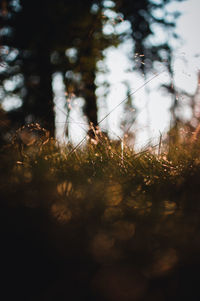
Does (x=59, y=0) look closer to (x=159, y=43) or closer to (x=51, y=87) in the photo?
(x=51, y=87)

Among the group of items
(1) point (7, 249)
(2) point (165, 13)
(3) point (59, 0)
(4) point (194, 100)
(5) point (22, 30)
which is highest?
(2) point (165, 13)

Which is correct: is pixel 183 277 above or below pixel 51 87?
below

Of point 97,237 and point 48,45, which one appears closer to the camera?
point 97,237

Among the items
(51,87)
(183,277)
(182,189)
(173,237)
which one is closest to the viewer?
(183,277)

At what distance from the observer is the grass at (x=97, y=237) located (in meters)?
0.53

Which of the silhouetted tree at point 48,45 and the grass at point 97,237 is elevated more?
the silhouetted tree at point 48,45

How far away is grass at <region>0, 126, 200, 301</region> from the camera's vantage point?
0.53 m

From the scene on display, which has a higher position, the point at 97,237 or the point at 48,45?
the point at 48,45

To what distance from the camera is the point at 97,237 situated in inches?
26.2

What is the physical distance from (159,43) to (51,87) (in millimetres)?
4170

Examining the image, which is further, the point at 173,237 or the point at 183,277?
the point at 173,237

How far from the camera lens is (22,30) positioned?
4090 mm

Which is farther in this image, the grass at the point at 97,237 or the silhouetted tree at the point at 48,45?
the silhouetted tree at the point at 48,45

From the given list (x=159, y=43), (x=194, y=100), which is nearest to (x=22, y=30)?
(x=194, y=100)
